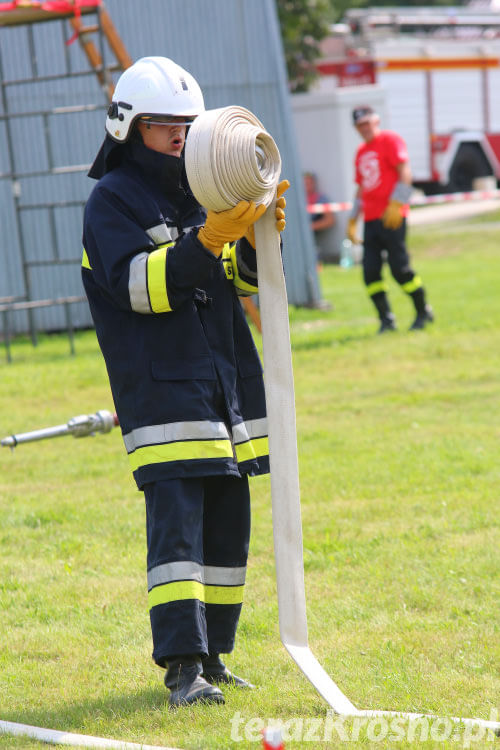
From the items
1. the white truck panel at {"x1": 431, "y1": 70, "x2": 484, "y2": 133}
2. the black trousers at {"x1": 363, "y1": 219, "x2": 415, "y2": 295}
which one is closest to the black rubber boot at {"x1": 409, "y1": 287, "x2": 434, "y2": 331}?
the black trousers at {"x1": 363, "y1": 219, "x2": 415, "y2": 295}

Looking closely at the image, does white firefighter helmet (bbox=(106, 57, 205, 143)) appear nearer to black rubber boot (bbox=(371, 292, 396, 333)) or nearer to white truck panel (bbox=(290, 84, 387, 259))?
black rubber boot (bbox=(371, 292, 396, 333))

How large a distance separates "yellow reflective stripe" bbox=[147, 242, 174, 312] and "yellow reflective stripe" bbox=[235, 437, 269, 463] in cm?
54

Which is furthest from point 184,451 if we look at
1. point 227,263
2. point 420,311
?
point 420,311

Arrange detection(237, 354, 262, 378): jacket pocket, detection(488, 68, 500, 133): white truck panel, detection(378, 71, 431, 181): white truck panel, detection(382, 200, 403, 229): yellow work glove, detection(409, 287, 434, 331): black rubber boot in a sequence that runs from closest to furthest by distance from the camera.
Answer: detection(237, 354, 262, 378): jacket pocket
detection(382, 200, 403, 229): yellow work glove
detection(409, 287, 434, 331): black rubber boot
detection(378, 71, 431, 181): white truck panel
detection(488, 68, 500, 133): white truck panel

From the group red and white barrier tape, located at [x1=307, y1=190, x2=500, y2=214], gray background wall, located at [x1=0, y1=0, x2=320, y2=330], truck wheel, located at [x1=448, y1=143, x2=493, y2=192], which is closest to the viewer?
gray background wall, located at [x1=0, y1=0, x2=320, y2=330]

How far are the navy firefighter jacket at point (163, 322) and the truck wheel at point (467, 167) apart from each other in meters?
24.8

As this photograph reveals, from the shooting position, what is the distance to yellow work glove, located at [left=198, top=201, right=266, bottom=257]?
3.29 m

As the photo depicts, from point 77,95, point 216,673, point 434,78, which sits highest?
point 77,95

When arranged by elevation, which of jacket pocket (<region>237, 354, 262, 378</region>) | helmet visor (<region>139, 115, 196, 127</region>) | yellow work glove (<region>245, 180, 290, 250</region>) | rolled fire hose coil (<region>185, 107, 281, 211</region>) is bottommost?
jacket pocket (<region>237, 354, 262, 378</region>)

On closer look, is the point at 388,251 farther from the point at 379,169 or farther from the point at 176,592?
the point at 176,592

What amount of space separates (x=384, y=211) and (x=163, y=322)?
8.16m

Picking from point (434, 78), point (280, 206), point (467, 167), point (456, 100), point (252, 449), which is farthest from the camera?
point (467, 167)

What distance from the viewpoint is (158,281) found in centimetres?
335

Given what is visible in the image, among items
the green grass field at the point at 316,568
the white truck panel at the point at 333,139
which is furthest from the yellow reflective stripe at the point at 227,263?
the white truck panel at the point at 333,139
